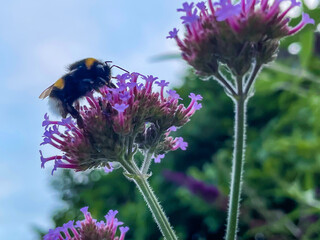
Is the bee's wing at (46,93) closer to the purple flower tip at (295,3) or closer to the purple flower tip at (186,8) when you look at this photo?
the purple flower tip at (186,8)

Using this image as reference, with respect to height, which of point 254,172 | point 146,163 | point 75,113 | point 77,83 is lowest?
point 146,163

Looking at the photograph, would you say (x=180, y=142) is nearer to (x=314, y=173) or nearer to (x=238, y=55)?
(x=238, y=55)

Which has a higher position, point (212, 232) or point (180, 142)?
point (212, 232)

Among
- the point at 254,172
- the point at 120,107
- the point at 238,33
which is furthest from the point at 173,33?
the point at 254,172

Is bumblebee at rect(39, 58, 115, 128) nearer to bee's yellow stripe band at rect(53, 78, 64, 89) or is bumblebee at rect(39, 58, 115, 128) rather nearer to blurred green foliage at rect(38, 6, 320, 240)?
bee's yellow stripe band at rect(53, 78, 64, 89)

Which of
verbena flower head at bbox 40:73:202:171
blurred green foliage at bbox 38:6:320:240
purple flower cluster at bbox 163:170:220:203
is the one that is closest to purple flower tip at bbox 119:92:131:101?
verbena flower head at bbox 40:73:202:171

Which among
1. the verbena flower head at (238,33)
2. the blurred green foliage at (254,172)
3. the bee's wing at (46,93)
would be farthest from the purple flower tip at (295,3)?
the blurred green foliage at (254,172)

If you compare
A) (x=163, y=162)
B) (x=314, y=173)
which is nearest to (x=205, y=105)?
(x=163, y=162)

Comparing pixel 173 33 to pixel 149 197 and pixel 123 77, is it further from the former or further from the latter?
pixel 149 197
